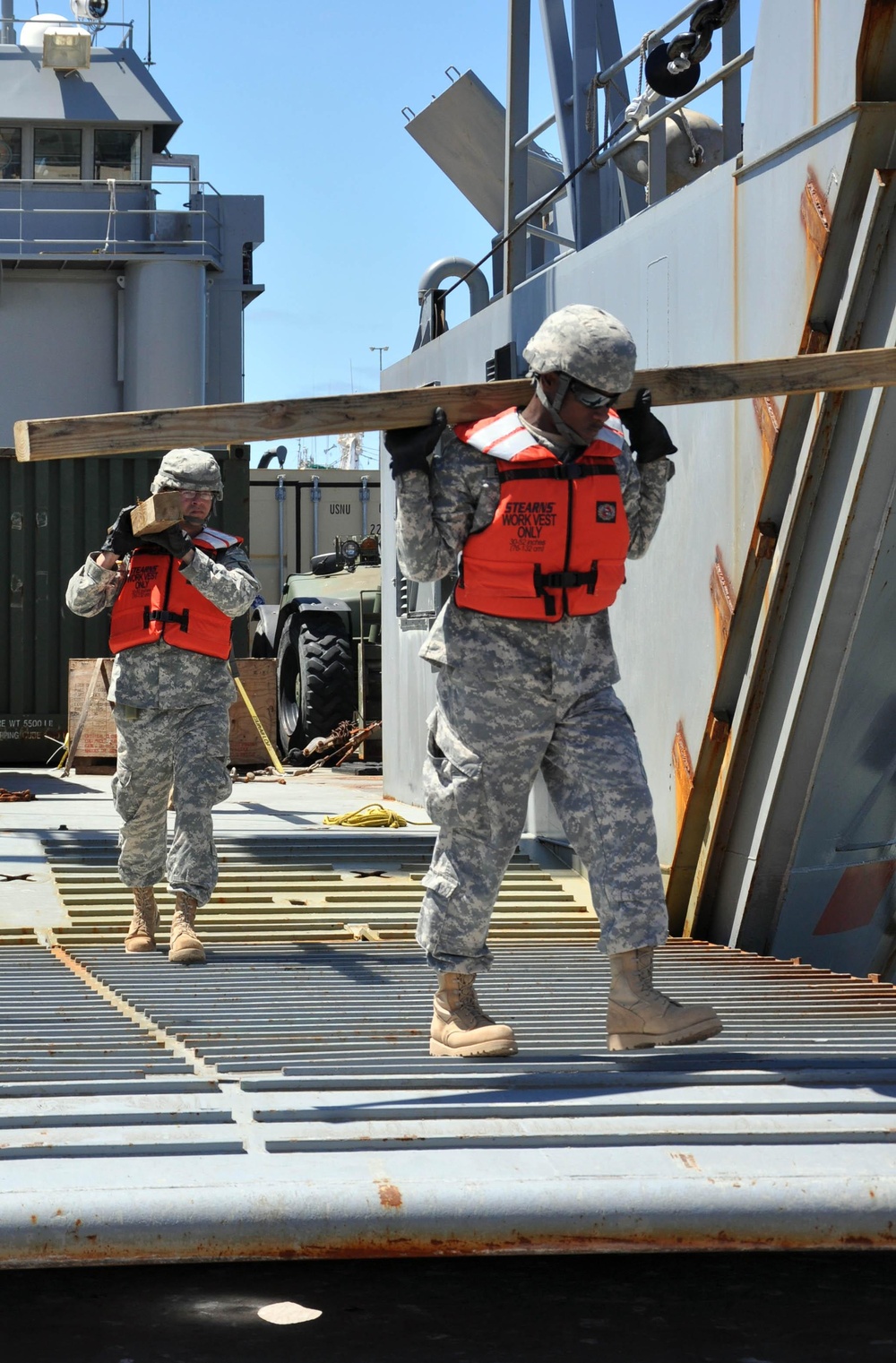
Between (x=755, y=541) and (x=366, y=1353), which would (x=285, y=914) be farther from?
(x=366, y=1353)

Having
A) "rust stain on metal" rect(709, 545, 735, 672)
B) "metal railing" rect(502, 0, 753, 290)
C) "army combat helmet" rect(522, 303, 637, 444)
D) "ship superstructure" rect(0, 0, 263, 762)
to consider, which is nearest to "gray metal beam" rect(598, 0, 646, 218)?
"metal railing" rect(502, 0, 753, 290)

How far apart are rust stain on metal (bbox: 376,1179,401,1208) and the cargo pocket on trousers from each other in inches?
42.9

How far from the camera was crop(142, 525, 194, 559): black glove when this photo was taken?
5652 mm

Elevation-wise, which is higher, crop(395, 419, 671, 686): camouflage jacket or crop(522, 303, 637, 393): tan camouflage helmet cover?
crop(522, 303, 637, 393): tan camouflage helmet cover

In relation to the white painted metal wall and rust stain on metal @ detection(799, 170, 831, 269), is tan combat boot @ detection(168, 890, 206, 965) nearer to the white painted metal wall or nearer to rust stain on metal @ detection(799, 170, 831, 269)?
the white painted metal wall

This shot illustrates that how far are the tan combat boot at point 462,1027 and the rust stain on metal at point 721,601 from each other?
2.55 m

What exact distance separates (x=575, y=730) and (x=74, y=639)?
1022 centimetres

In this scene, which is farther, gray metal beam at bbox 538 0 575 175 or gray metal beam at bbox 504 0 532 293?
gray metal beam at bbox 504 0 532 293

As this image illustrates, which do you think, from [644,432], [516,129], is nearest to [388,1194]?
[644,432]

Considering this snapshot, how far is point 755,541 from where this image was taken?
593cm

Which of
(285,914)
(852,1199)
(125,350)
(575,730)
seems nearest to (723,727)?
(285,914)

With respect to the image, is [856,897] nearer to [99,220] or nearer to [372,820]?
[372,820]

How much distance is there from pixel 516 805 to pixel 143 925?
267cm

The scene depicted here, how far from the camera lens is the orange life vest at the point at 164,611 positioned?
228 inches
